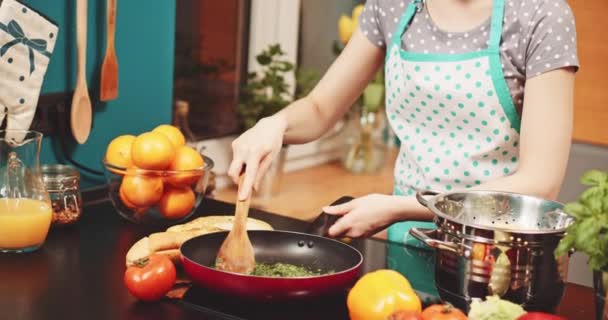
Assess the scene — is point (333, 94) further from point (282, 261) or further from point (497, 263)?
point (497, 263)

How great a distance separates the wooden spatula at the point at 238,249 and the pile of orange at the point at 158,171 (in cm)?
36

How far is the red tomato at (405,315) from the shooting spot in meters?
1.13

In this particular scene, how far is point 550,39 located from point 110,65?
0.94m

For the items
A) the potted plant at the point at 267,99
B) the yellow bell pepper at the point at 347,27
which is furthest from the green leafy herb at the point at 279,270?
the yellow bell pepper at the point at 347,27

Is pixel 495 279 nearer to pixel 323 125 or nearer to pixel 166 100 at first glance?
pixel 323 125

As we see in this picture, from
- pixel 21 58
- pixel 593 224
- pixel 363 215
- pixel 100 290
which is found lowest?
pixel 100 290

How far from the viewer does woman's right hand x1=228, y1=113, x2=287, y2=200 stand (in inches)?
60.4

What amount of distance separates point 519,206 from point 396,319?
0.40m

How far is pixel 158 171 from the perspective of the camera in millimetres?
1740

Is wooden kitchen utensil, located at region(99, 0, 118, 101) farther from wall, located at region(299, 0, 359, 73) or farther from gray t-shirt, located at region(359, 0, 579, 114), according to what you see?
wall, located at region(299, 0, 359, 73)

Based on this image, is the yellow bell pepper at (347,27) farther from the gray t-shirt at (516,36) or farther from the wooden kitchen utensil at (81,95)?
the wooden kitchen utensil at (81,95)

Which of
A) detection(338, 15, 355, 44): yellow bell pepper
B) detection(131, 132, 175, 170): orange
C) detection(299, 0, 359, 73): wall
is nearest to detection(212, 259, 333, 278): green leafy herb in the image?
detection(131, 132, 175, 170): orange

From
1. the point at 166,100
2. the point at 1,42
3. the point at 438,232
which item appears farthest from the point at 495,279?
the point at 166,100

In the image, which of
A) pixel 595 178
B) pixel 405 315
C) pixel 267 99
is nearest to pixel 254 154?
pixel 405 315
